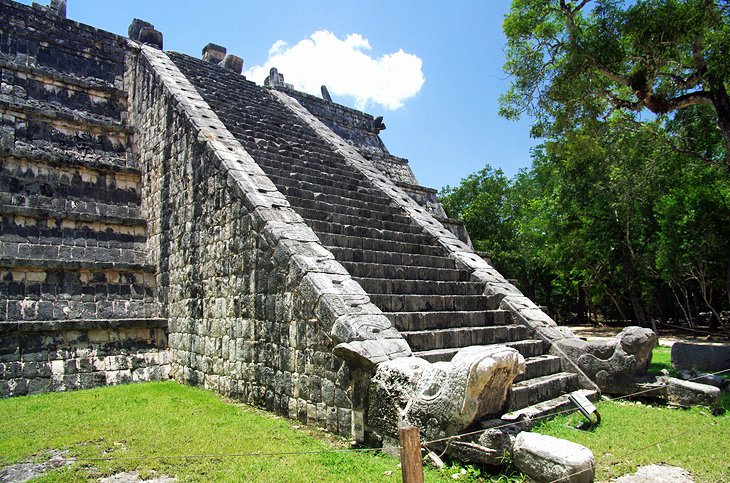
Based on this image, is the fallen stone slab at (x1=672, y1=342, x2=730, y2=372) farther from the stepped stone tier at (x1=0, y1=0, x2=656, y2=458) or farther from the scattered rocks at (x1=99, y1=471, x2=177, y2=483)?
the scattered rocks at (x1=99, y1=471, x2=177, y2=483)

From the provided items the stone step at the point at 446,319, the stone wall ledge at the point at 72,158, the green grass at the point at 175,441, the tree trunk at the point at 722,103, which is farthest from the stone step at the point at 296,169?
A: the tree trunk at the point at 722,103

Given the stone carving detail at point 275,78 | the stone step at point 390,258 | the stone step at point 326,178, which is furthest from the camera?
the stone carving detail at point 275,78

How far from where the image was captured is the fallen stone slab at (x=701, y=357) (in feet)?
27.3

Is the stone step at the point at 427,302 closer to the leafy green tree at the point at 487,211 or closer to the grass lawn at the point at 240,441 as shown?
the grass lawn at the point at 240,441

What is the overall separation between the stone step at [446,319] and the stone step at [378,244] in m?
1.67

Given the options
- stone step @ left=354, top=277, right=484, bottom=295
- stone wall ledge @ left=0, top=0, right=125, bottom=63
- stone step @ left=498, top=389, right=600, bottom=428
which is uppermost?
stone wall ledge @ left=0, top=0, right=125, bottom=63

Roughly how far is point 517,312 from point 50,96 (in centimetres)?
954

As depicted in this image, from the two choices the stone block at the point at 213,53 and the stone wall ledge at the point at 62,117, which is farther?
the stone block at the point at 213,53

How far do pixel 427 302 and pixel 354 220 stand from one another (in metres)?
2.28

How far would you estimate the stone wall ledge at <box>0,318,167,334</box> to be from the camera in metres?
6.93

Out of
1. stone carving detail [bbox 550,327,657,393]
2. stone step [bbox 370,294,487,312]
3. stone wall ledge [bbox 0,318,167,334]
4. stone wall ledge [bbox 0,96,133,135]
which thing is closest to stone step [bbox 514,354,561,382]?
stone carving detail [bbox 550,327,657,393]

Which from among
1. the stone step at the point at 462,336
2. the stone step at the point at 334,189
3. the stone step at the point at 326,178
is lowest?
the stone step at the point at 462,336

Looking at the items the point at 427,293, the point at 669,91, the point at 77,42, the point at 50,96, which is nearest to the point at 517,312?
the point at 427,293

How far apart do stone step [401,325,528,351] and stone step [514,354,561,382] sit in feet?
1.40
